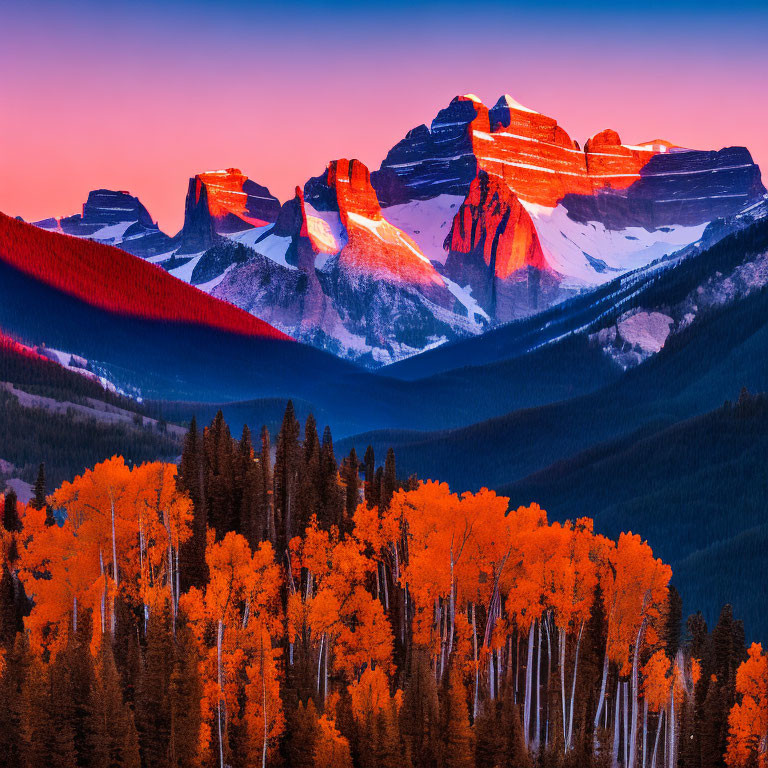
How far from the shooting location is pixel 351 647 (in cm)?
9481

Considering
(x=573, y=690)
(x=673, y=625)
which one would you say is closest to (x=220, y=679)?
(x=573, y=690)

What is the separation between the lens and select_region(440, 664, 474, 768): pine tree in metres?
82.0

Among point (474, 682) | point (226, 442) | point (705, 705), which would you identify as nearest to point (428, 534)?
point (474, 682)

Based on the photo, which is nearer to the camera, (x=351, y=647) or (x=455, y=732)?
(x=455, y=732)

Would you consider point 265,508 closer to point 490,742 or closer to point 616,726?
point 616,726

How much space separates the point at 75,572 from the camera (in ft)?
303

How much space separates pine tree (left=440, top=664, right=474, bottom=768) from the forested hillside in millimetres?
132

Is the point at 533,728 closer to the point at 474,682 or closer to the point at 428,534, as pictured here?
the point at 474,682

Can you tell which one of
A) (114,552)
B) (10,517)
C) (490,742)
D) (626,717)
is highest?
(10,517)

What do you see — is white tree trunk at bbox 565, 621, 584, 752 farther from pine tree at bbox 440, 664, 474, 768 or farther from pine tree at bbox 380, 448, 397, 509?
pine tree at bbox 380, 448, 397, 509

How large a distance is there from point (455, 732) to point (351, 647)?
1473 cm

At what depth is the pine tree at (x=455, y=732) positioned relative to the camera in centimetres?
8196

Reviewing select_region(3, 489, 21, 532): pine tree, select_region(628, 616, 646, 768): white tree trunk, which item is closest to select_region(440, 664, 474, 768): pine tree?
select_region(628, 616, 646, 768): white tree trunk

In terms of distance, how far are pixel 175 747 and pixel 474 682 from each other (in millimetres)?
24255
